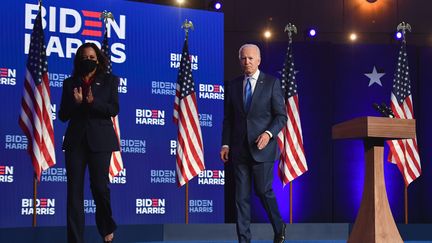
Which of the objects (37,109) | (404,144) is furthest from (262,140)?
(404,144)

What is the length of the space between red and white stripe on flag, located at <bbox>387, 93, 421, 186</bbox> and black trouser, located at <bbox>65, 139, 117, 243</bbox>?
4.31 metres

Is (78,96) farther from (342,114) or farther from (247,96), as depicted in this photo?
(342,114)

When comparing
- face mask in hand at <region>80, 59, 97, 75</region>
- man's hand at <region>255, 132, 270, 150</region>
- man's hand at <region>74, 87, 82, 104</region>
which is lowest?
man's hand at <region>255, 132, 270, 150</region>

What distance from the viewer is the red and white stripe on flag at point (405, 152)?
291 inches

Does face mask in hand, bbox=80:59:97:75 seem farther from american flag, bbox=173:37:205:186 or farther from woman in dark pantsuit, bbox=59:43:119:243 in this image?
american flag, bbox=173:37:205:186

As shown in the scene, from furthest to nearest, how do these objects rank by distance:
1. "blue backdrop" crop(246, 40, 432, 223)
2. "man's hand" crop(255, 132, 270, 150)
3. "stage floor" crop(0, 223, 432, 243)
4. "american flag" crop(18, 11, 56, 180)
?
1. "blue backdrop" crop(246, 40, 432, 223)
2. "american flag" crop(18, 11, 56, 180)
3. "stage floor" crop(0, 223, 432, 243)
4. "man's hand" crop(255, 132, 270, 150)

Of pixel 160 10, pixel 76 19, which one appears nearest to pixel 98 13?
pixel 76 19

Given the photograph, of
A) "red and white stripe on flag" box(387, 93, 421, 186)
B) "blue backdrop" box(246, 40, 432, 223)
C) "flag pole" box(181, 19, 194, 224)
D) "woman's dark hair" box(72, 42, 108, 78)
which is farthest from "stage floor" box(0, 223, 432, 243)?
"woman's dark hair" box(72, 42, 108, 78)

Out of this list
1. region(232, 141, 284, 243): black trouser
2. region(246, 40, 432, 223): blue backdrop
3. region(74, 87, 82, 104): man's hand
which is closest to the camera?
region(74, 87, 82, 104): man's hand

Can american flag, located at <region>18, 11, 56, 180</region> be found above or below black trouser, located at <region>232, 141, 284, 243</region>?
above

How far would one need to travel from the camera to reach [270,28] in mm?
8289

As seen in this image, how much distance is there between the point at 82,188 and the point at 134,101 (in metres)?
3.33

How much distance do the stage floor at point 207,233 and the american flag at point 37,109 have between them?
606 mm

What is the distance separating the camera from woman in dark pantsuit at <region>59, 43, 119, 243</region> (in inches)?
153
